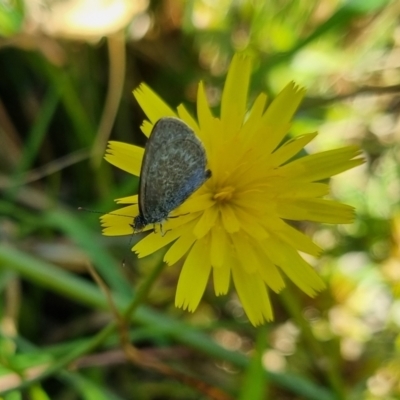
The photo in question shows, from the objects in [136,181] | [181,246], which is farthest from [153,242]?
[136,181]

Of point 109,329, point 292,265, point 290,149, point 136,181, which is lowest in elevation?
point 109,329

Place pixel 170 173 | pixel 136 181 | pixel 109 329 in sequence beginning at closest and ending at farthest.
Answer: pixel 170 173 < pixel 109 329 < pixel 136 181

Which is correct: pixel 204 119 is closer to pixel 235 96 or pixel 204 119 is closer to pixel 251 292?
pixel 235 96

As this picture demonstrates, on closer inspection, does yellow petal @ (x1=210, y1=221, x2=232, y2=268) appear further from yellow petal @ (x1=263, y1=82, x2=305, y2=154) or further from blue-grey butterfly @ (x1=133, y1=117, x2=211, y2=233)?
yellow petal @ (x1=263, y1=82, x2=305, y2=154)

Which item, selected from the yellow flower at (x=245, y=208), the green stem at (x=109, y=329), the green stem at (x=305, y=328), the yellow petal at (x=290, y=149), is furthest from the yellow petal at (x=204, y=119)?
the green stem at (x=305, y=328)

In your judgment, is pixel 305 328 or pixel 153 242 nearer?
pixel 153 242

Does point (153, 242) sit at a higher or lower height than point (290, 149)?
lower

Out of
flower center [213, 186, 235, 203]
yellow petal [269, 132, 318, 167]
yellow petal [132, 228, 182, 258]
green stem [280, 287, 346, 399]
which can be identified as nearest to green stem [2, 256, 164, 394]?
yellow petal [132, 228, 182, 258]

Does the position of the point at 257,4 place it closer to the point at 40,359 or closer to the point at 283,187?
the point at 283,187
